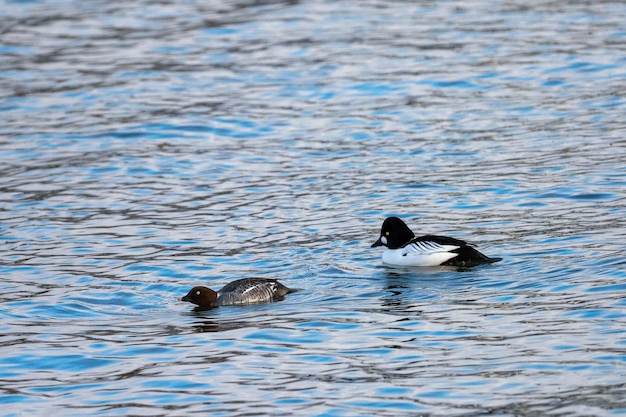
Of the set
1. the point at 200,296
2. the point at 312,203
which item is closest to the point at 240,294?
the point at 200,296

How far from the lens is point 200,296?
1400 cm

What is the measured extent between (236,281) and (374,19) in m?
18.9

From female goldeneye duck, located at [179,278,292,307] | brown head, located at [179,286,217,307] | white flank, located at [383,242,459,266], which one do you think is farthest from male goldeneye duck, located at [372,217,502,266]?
brown head, located at [179,286,217,307]

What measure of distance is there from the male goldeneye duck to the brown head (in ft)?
9.28

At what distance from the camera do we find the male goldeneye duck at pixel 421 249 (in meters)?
15.0

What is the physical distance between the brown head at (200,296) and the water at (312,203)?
0.16 m

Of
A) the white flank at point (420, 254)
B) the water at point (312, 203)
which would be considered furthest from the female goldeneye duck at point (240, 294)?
the white flank at point (420, 254)

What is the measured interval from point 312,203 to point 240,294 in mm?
4773

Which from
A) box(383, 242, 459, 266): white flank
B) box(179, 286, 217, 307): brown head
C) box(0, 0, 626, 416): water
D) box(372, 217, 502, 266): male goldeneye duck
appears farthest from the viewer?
box(383, 242, 459, 266): white flank

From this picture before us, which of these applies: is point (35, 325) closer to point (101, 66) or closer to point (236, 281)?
point (236, 281)

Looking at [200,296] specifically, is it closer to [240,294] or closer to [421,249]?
[240,294]

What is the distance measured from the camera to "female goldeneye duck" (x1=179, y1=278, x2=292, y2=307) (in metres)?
14.0

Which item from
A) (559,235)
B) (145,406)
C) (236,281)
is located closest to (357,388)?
(145,406)

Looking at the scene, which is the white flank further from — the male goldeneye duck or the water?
the water
